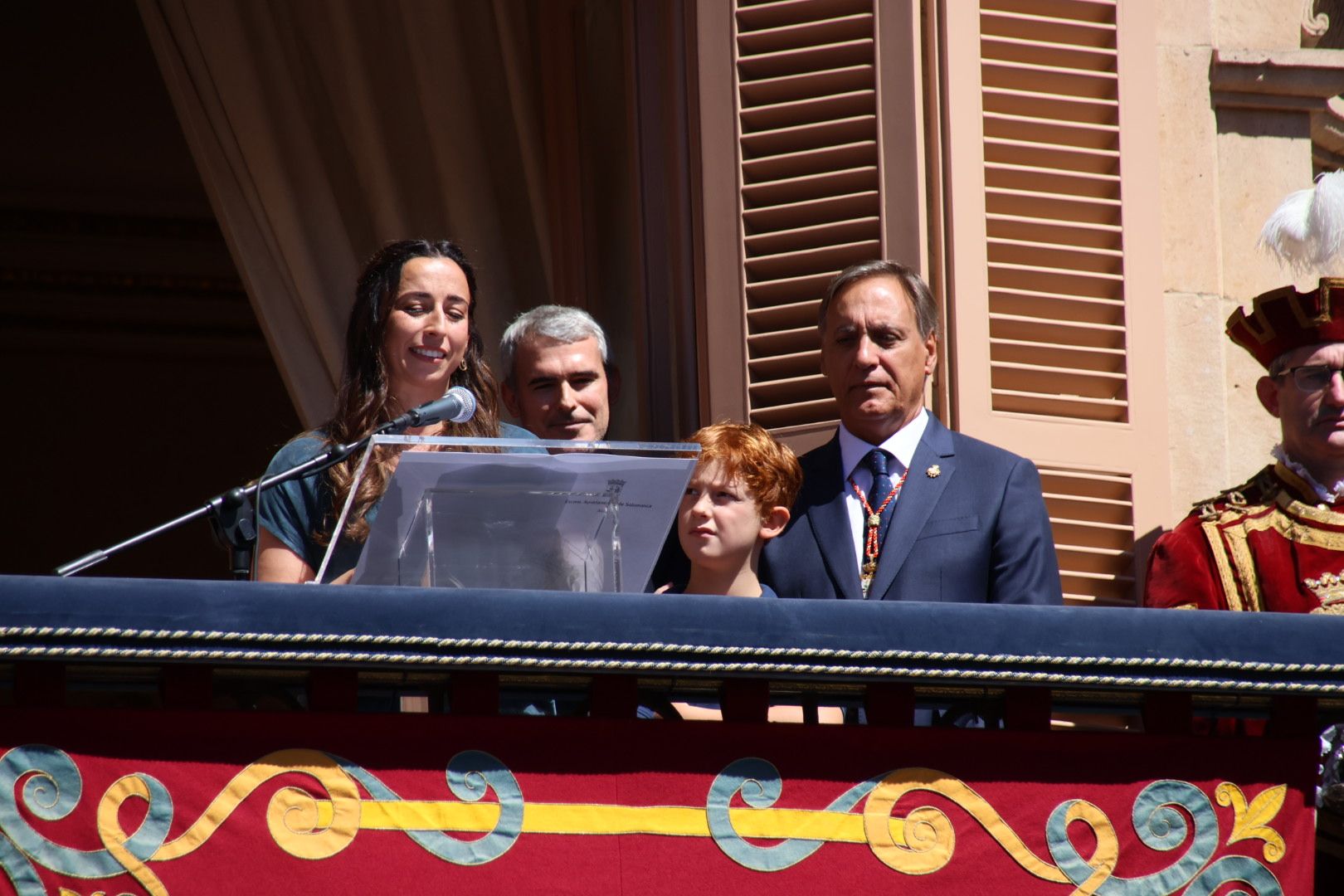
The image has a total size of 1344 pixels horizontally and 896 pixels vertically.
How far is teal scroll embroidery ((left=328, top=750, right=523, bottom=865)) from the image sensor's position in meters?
3.78

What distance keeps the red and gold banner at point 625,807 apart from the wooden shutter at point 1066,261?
1.51 meters

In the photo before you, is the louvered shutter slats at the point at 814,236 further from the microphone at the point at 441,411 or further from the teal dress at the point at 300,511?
the microphone at the point at 441,411

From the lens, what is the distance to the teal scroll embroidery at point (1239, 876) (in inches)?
156

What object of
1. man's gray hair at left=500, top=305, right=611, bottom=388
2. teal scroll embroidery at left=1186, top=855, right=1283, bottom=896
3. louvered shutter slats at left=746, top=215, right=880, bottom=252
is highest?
Answer: louvered shutter slats at left=746, top=215, right=880, bottom=252

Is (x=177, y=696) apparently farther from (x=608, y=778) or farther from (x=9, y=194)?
(x=9, y=194)

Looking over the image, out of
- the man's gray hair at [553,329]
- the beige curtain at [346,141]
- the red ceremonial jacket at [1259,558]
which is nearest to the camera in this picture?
the red ceremonial jacket at [1259,558]

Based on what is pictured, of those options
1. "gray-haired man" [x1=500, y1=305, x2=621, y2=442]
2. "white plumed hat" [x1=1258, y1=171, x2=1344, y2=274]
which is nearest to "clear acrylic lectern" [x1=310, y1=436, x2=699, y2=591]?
"gray-haired man" [x1=500, y1=305, x2=621, y2=442]

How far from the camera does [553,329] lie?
519cm

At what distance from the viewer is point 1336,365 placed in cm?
500

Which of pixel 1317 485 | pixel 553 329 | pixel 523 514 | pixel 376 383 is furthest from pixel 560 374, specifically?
pixel 1317 485

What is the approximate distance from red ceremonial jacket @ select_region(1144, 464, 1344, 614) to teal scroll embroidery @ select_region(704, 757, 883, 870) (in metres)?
1.30

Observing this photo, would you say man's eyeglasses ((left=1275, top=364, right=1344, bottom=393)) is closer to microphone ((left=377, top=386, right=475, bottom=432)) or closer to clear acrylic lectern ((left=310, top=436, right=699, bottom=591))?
clear acrylic lectern ((left=310, top=436, right=699, bottom=591))

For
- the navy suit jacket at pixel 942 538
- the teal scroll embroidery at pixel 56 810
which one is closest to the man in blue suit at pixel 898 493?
the navy suit jacket at pixel 942 538

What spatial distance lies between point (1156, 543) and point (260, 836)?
2.22 metres
